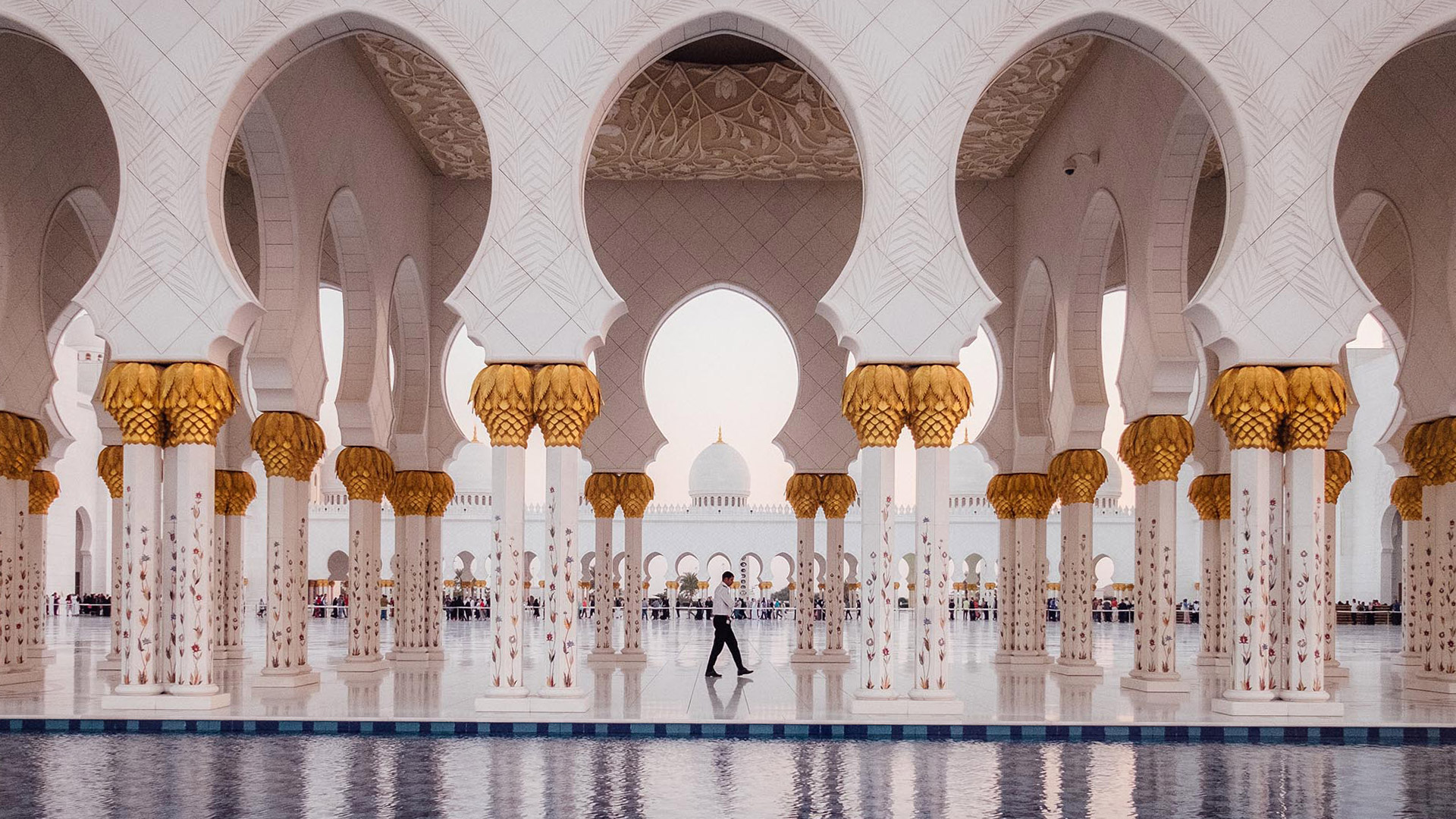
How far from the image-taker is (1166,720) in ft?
22.9

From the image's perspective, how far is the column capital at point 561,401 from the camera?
7.13 meters

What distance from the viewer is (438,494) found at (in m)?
12.0

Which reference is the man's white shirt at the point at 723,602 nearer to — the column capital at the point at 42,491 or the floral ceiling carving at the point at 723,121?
the floral ceiling carving at the point at 723,121

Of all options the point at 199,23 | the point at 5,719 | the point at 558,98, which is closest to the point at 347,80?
the point at 199,23

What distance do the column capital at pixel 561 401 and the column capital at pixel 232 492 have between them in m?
4.98

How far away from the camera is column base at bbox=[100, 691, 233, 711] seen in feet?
22.6

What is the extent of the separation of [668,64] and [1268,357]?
556 centimetres

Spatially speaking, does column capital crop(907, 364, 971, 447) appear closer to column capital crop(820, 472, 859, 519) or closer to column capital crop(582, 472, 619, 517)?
column capital crop(820, 472, 859, 519)

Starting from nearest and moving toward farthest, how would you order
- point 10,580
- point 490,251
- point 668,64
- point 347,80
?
point 490,251 → point 10,580 → point 347,80 → point 668,64

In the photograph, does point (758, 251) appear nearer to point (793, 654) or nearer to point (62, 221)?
point (793, 654)

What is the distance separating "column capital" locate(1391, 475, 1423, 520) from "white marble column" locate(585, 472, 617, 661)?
6979mm

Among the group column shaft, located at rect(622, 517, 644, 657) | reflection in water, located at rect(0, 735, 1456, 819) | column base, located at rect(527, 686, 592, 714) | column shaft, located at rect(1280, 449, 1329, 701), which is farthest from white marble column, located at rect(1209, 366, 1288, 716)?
column shaft, located at rect(622, 517, 644, 657)

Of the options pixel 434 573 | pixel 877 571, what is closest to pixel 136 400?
pixel 877 571

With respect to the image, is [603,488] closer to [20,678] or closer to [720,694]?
[720,694]
